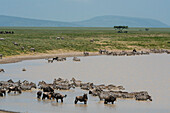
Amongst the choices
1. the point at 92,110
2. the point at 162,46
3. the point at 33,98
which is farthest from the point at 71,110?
the point at 162,46

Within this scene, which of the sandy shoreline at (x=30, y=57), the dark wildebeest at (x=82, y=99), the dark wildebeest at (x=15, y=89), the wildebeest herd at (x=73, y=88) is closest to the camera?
the dark wildebeest at (x=82, y=99)

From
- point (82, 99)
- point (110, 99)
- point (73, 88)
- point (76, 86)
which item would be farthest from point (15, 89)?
point (110, 99)

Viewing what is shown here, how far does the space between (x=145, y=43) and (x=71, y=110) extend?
6941cm

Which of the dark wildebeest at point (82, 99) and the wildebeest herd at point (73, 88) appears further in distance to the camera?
the wildebeest herd at point (73, 88)

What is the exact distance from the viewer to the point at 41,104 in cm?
2180

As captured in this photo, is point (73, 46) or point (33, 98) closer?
point (33, 98)

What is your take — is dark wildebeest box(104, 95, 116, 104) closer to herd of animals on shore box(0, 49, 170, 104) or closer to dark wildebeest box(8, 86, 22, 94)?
herd of animals on shore box(0, 49, 170, 104)

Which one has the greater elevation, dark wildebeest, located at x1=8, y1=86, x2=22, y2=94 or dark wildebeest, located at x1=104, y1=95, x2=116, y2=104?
dark wildebeest, located at x1=104, y1=95, x2=116, y2=104

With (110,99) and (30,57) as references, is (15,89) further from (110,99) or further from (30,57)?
(30,57)

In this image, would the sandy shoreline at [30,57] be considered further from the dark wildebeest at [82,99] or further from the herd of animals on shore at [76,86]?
the dark wildebeest at [82,99]

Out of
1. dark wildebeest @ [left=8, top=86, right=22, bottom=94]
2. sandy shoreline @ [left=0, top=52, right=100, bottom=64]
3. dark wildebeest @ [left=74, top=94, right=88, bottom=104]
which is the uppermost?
dark wildebeest @ [left=74, top=94, right=88, bottom=104]

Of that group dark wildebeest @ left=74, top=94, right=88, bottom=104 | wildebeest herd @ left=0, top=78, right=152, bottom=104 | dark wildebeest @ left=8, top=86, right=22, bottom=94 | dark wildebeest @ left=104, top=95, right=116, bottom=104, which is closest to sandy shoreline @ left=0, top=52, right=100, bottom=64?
wildebeest herd @ left=0, top=78, right=152, bottom=104

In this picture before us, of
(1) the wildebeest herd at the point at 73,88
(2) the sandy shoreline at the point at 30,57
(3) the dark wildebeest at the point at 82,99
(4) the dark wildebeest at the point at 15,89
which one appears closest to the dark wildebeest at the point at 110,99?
(1) the wildebeest herd at the point at 73,88

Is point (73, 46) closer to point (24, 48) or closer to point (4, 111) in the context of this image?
point (24, 48)
